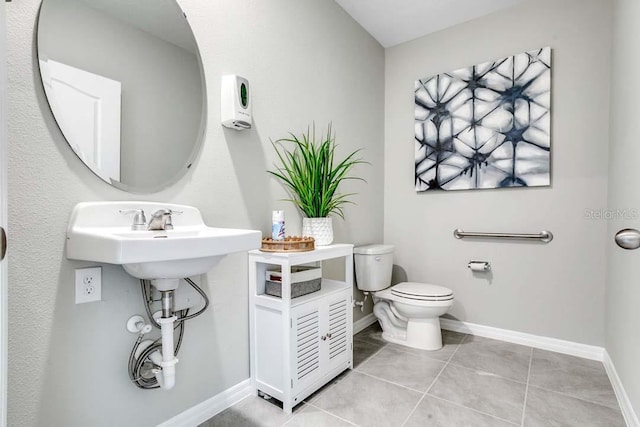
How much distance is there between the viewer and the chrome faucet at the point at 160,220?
1218 millimetres

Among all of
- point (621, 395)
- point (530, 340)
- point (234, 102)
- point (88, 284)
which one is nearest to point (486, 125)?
point (530, 340)

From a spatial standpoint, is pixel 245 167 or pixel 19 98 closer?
pixel 19 98

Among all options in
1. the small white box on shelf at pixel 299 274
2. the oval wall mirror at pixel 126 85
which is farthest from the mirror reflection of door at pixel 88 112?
the small white box on shelf at pixel 299 274

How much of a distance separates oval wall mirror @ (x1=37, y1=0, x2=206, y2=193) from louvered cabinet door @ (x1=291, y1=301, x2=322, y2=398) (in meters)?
0.86

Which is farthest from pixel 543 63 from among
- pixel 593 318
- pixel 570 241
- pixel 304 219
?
pixel 304 219

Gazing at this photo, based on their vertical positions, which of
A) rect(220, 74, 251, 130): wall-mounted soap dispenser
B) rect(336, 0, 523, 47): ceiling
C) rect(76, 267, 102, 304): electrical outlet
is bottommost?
rect(76, 267, 102, 304): electrical outlet

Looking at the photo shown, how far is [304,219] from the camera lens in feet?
6.34

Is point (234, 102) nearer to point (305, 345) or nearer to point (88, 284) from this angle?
point (88, 284)

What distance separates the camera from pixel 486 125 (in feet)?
8.01

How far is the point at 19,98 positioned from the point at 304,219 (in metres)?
1.30

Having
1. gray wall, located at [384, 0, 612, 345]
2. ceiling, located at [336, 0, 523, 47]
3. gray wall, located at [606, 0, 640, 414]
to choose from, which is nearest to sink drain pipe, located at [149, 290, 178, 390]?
gray wall, located at [606, 0, 640, 414]

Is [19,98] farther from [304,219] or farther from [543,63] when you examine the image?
[543,63]

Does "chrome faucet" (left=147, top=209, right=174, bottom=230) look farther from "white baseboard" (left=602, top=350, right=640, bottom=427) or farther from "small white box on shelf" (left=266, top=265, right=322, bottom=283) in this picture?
"white baseboard" (left=602, top=350, right=640, bottom=427)

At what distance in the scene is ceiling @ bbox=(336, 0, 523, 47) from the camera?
7.70 feet
